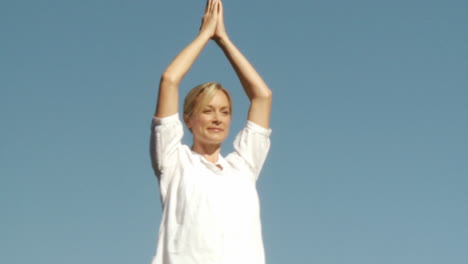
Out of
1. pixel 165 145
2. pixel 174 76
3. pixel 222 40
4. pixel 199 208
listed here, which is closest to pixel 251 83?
pixel 222 40

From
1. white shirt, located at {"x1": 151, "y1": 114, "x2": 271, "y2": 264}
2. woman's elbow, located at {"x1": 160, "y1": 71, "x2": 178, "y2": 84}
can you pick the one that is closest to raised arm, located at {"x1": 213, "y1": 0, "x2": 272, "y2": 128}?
white shirt, located at {"x1": 151, "y1": 114, "x2": 271, "y2": 264}

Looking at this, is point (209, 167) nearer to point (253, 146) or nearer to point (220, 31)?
point (253, 146)

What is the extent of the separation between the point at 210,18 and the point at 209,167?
137 centimetres

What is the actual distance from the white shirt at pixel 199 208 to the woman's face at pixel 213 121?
179mm

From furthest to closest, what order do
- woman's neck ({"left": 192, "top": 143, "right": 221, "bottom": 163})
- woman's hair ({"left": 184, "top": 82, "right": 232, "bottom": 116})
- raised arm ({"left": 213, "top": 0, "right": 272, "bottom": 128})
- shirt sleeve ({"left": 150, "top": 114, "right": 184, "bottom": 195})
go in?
raised arm ({"left": 213, "top": 0, "right": 272, "bottom": 128}), woman's neck ({"left": 192, "top": 143, "right": 221, "bottom": 163}), woman's hair ({"left": 184, "top": 82, "right": 232, "bottom": 116}), shirt sleeve ({"left": 150, "top": 114, "right": 184, "bottom": 195})

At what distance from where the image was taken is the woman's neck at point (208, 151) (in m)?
8.17

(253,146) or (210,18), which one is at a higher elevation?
(210,18)

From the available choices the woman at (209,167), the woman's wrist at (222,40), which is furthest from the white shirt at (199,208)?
the woman's wrist at (222,40)

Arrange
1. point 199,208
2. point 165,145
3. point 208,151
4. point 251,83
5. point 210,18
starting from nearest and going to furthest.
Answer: point 199,208 → point 165,145 → point 208,151 → point 251,83 → point 210,18

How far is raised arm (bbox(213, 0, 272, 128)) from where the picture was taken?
27.3 feet

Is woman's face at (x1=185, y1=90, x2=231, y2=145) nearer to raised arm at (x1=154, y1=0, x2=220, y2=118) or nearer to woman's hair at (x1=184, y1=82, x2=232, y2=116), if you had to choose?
woman's hair at (x1=184, y1=82, x2=232, y2=116)

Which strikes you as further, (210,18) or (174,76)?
(210,18)

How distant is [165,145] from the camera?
7797mm

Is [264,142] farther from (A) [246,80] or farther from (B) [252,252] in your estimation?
(B) [252,252]
